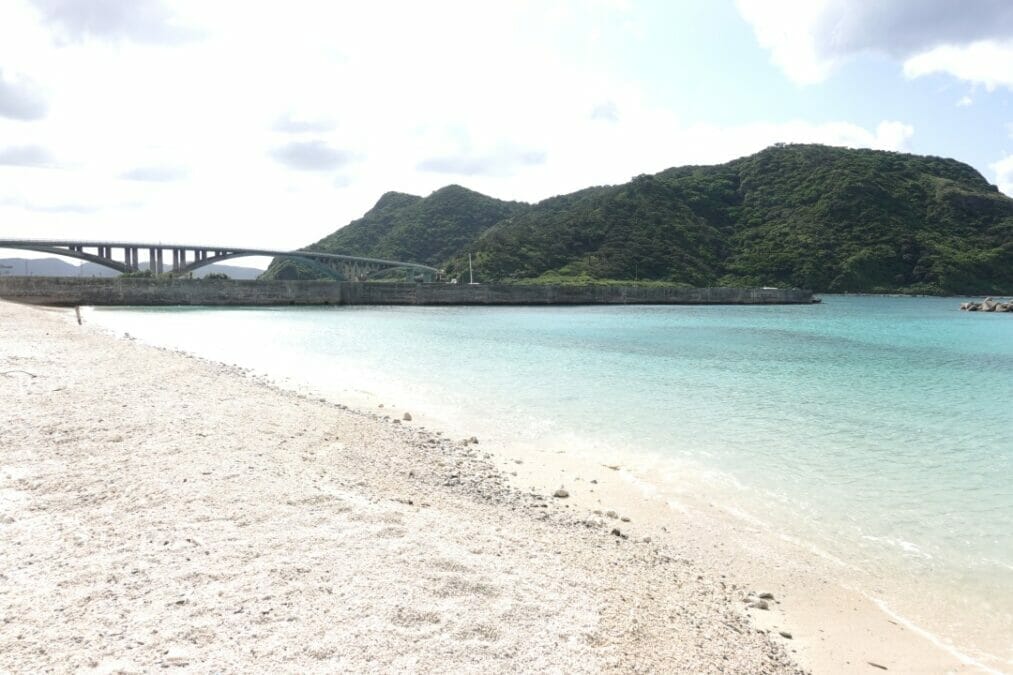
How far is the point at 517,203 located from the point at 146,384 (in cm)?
17554

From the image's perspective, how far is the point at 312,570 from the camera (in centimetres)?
409

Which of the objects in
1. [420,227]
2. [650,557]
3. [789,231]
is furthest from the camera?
[420,227]

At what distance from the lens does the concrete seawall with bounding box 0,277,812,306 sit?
2448 inches

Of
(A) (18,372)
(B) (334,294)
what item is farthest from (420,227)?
(A) (18,372)

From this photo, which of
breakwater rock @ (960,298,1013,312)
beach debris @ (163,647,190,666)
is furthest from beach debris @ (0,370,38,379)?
breakwater rock @ (960,298,1013,312)

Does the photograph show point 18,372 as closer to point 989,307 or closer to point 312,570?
point 312,570

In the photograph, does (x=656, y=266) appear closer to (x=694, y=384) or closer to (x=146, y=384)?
(x=694, y=384)

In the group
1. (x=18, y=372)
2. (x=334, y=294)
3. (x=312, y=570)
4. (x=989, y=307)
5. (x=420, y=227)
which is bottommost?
(x=312, y=570)

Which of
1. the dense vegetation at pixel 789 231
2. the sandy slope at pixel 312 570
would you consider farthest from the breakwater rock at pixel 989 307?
the sandy slope at pixel 312 570

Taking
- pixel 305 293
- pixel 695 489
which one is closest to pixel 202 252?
pixel 305 293

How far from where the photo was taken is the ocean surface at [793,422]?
20.1 feet

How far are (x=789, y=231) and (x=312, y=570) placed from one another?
123745 mm

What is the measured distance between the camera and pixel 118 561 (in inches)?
159

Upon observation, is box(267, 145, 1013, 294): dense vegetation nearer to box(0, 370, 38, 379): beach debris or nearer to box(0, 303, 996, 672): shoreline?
box(0, 370, 38, 379): beach debris
